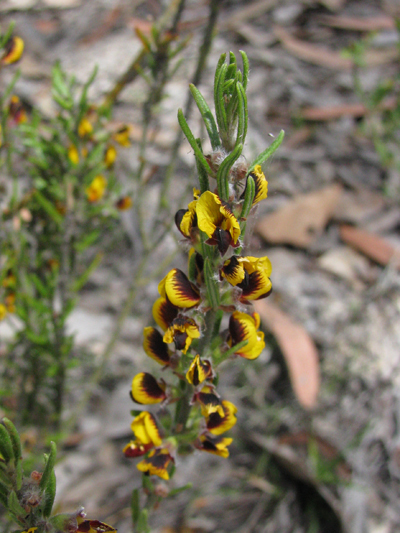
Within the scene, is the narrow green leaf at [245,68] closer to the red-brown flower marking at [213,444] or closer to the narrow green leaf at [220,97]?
the narrow green leaf at [220,97]

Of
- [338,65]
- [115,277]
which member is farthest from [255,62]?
[115,277]

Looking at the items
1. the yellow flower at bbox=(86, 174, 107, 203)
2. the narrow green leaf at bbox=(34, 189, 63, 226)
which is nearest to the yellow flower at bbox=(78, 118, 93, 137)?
the yellow flower at bbox=(86, 174, 107, 203)

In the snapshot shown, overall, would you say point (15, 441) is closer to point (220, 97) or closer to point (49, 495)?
point (49, 495)

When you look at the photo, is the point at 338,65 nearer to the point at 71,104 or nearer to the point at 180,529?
the point at 71,104

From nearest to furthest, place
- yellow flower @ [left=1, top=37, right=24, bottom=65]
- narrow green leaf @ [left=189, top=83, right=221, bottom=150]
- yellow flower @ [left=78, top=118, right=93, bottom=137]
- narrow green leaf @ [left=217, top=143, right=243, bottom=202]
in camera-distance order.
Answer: narrow green leaf @ [left=217, top=143, right=243, bottom=202] → narrow green leaf @ [left=189, top=83, right=221, bottom=150] → yellow flower @ [left=1, top=37, right=24, bottom=65] → yellow flower @ [left=78, top=118, right=93, bottom=137]

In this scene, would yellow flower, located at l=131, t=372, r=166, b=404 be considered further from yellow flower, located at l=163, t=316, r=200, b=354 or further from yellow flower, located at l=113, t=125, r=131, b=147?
yellow flower, located at l=113, t=125, r=131, b=147

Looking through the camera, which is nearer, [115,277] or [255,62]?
[115,277]
